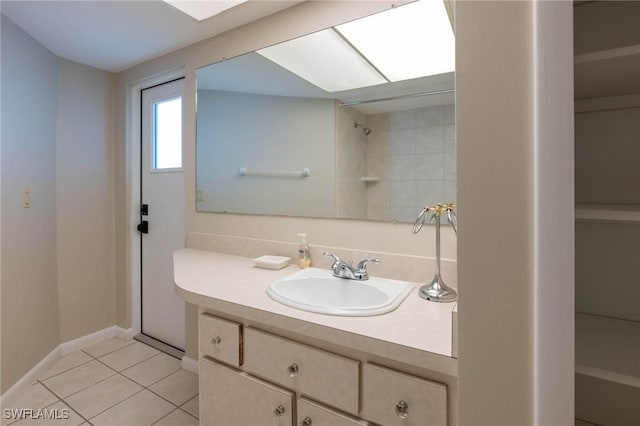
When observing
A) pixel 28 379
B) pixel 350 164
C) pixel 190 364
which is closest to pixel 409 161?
pixel 350 164

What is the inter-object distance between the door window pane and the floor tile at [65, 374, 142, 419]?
147 cm

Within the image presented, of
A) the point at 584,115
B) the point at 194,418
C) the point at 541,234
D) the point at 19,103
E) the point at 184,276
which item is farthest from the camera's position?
the point at 19,103

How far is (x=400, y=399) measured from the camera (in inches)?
31.2

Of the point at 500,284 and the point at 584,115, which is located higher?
the point at 584,115

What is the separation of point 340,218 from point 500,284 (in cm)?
93

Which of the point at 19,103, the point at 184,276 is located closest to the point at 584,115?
the point at 184,276

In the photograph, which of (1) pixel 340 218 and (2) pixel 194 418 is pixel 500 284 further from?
(2) pixel 194 418

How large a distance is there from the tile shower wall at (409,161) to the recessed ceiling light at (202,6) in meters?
0.88

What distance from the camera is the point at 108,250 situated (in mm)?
2512

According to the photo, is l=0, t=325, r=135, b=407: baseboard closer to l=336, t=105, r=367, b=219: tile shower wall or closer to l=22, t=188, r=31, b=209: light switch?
l=22, t=188, r=31, b=209: light switch

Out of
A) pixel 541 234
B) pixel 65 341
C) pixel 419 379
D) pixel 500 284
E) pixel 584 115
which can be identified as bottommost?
pixel 65 341

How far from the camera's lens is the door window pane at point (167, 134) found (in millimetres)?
2262

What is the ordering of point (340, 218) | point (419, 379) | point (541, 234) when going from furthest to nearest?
point (340, 218), point (419, 379), point (541, 234)

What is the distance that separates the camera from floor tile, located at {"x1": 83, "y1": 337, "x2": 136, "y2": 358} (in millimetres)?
2273
